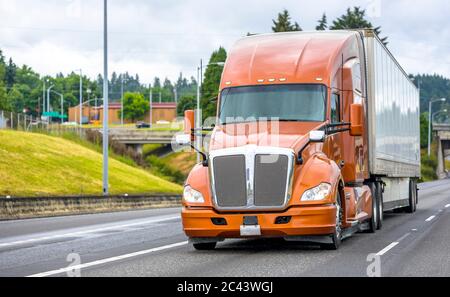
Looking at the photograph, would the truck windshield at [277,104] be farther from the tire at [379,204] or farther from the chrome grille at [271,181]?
the tire at [379,204]

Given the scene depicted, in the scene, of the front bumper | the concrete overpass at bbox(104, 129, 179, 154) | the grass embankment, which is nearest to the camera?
the front bumper

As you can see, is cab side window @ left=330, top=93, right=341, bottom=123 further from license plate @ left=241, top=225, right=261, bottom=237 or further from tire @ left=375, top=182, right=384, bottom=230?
tire @ left=375, top=182, right=384, bottom=230

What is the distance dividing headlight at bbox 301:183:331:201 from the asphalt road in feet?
2.94

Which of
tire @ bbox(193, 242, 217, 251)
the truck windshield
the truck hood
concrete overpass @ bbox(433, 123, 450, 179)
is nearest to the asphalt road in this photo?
tire @ bbox(193, 242, 217, 251)

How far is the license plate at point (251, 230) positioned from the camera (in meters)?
14.0

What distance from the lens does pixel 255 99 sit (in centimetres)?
1592

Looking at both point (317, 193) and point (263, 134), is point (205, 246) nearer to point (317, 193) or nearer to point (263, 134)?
point (263, 134)

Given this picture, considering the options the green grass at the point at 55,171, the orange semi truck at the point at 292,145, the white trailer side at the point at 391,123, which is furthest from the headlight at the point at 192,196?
the green grass at the point at 55,171

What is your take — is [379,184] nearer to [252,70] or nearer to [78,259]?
[252,70]

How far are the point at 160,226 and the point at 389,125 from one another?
6523 mm

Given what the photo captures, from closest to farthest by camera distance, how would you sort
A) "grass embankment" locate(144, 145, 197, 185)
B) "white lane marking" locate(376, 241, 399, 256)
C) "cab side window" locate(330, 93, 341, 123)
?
1. "white lane marking" locate(376, 241, 399, 256)
2. "cab side window" locate(330, 93, 341, 123)
3. "grass embankment" locate(144, 145, 197, 185)

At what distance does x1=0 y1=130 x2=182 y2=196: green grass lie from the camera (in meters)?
48.6
